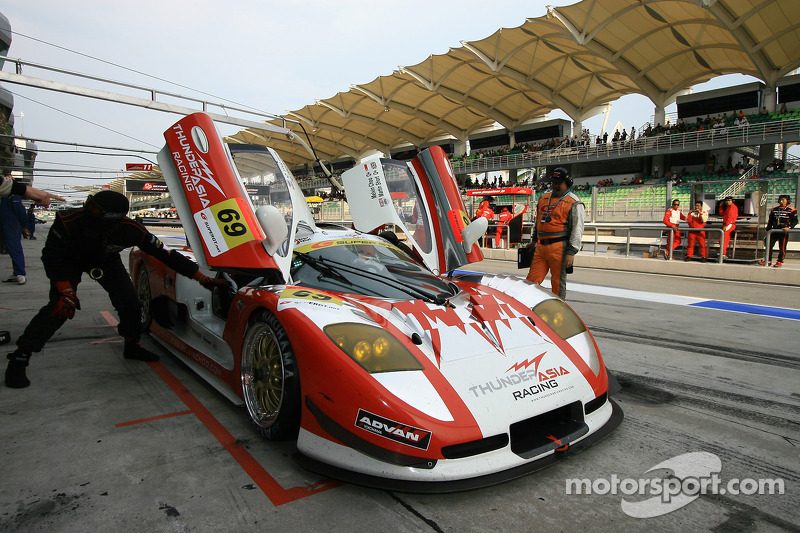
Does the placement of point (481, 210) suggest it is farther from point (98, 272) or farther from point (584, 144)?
point (584, 144)

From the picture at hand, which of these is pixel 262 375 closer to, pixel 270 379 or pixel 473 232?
pixel 270 379

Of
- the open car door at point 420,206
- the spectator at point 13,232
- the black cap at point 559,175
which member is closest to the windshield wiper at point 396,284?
the open car door at point 420,206

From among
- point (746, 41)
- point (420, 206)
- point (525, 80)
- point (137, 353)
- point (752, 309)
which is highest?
point (525, 80)

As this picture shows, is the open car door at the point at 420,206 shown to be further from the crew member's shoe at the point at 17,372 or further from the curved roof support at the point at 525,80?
the curved roof support at the point at 525,80

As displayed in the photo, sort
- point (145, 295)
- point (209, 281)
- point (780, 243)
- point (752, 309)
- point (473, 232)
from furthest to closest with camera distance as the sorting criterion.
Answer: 1. point (780, 243)
2. point (752, 309)
3. point (145, 295)
4. point (473, 232)
5. point (209, 281)

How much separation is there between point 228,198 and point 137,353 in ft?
5.42

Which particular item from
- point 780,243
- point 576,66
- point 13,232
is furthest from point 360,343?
point 576,66

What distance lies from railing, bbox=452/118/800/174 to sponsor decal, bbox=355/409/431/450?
104 feet

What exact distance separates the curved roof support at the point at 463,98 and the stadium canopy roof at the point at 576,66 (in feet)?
0.30

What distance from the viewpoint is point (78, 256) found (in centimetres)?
383

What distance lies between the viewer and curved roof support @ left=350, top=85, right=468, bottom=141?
38.7 m

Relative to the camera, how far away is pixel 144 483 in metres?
2.22

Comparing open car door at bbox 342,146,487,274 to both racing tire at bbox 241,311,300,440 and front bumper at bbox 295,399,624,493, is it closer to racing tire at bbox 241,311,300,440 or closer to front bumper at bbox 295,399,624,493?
racing tire at bbox 241,311,300,440

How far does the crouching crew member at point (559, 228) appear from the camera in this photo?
5133 millimetres
